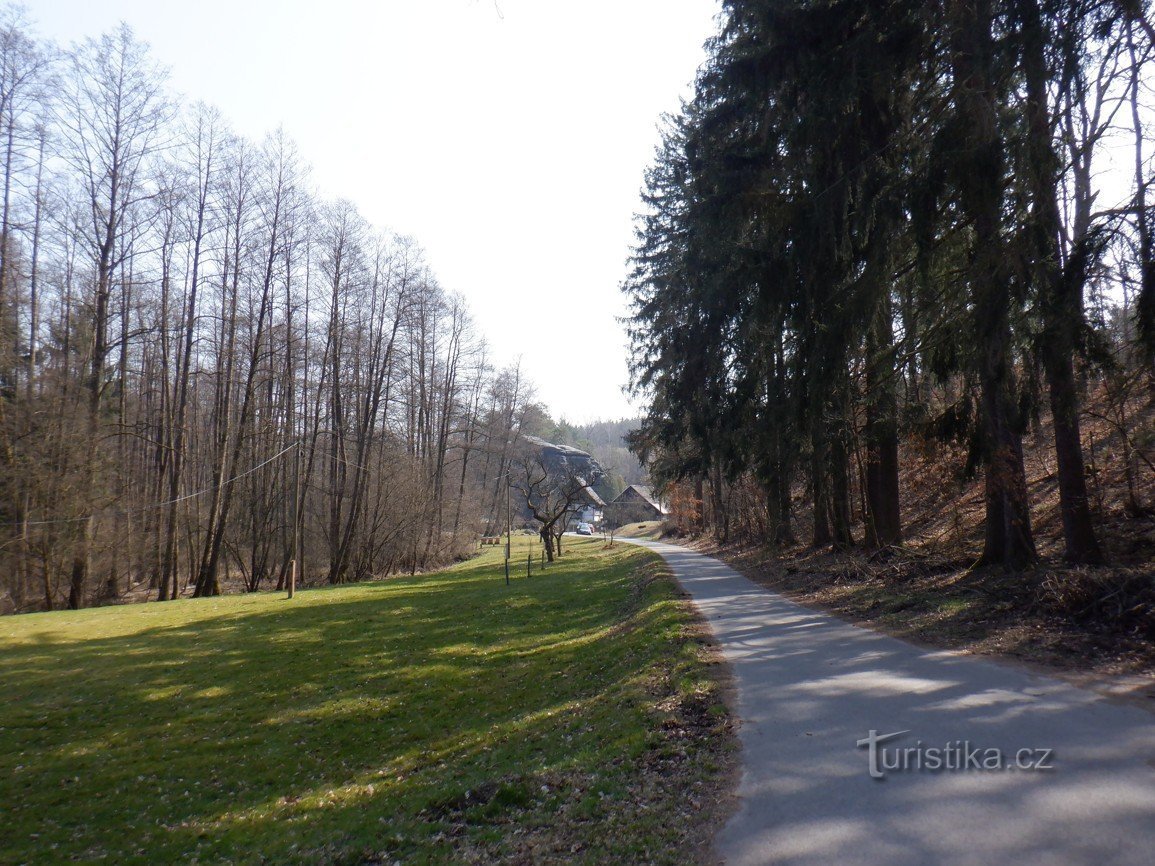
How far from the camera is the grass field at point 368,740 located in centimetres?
517

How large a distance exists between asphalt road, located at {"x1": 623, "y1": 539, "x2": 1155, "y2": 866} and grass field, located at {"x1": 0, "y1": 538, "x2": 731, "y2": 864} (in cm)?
50

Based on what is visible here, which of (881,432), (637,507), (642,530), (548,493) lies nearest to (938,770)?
(881,432)

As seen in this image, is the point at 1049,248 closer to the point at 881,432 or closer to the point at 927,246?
the point at 927,246

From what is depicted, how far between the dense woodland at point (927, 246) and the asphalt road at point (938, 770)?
3.93 metres

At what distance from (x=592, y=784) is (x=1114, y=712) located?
418cm

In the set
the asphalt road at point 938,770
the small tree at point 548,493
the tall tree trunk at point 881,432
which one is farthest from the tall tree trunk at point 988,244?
the small tree at point 548,493

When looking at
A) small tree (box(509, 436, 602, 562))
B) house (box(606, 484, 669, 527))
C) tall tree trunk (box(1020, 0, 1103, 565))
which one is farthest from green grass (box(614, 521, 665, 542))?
tall tree trunk (box(1020, 0, 1103, 565))

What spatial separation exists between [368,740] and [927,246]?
35.0 feet

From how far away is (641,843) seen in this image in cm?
421

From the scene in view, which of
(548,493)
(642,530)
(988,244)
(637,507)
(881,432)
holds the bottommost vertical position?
(642,530)

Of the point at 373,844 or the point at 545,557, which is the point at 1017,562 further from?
the point at 545,557

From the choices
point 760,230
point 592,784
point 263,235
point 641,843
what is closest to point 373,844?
point 592,784

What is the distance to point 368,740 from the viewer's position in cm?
930

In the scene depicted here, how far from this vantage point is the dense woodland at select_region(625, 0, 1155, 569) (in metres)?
7.93
